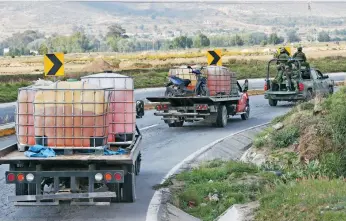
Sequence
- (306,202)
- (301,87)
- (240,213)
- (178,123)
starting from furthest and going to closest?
(301,87), (178,123), (240,213), (306,202)

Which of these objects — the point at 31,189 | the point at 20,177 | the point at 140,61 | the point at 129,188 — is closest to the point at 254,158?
the point at 129,188

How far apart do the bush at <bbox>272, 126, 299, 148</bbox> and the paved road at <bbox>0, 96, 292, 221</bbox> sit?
222cm

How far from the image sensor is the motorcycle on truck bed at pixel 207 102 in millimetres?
25109

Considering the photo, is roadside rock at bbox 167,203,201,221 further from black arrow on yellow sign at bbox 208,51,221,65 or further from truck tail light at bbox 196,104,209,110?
black arrow on yellow sign at bbox 208,51,221,65

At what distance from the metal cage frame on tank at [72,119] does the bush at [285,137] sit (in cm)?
655

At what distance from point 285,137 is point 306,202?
316 inches

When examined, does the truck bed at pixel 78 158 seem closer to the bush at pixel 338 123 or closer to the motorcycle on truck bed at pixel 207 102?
the bush at pixel 338 123

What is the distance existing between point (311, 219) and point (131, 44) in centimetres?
17394

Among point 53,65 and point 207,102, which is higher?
point 53,65

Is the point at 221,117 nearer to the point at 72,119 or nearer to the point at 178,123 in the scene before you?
the point at 178,123

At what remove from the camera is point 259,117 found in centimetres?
2989

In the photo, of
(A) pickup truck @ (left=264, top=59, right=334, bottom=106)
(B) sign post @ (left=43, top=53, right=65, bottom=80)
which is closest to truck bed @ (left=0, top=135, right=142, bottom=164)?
(B) sign post @ (left=43, top=53, right=65, bottom=80)

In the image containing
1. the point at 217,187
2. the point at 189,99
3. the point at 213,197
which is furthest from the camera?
the point at 189,99

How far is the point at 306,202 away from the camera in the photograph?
10891mm
